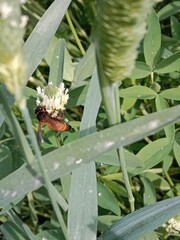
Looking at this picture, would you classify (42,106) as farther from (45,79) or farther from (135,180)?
(45,79)

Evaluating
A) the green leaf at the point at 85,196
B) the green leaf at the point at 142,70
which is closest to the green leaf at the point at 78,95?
the green leaf at the point at 142,70

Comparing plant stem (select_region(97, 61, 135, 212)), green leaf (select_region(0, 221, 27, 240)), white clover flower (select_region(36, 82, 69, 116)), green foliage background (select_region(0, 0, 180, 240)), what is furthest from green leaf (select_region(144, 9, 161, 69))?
plant stem (select_region(97, 61, 135, 212))

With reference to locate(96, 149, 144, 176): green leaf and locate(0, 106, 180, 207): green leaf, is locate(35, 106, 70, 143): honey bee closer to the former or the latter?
locate(96, 149, 144, 176): green leaf

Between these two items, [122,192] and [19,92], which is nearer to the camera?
[19,92]

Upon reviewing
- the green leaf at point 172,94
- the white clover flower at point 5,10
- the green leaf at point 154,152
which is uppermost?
the white clover flower at point 5,10

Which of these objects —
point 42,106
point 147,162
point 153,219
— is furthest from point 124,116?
point 153,219

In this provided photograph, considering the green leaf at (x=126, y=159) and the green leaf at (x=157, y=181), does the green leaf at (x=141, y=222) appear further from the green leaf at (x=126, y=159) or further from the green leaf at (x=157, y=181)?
the green leaf at (x=157, y=181)
